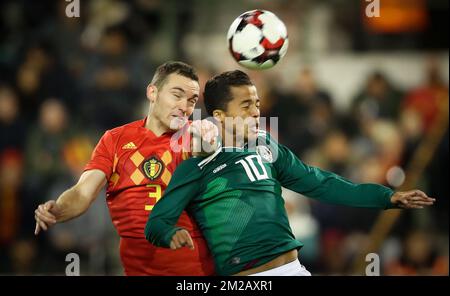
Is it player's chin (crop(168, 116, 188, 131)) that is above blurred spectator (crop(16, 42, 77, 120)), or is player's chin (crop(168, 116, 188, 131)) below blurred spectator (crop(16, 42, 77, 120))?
below

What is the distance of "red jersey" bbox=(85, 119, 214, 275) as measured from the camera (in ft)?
16.8

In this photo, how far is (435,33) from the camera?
428 inches

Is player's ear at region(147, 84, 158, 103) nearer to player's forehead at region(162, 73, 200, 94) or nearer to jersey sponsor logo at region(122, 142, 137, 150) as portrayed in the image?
player's forehead at region(162, 73, 200, 94)

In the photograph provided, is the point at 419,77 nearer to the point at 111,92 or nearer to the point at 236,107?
the point at 111,92

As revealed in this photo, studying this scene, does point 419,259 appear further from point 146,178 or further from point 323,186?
point 146,178

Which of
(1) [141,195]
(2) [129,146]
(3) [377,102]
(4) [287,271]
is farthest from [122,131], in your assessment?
(3) [377,102]

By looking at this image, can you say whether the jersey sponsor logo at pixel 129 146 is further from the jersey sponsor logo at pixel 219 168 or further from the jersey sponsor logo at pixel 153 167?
the jersey sponsor logo at pixel 219 168

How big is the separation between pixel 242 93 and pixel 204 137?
0.45 meters

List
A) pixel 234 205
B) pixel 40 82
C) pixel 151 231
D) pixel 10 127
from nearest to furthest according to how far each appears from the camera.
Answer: pixel 151 231
pixel 234 205
pixel 10 127
pixel 40 82

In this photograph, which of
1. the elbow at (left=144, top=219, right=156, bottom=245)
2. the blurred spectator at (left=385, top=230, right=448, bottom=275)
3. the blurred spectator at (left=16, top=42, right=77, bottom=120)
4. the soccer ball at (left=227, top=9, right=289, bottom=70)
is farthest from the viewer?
the blurred spectator at (left=16, top=42, right=77, bottom=120)

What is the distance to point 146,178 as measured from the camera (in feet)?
16.9

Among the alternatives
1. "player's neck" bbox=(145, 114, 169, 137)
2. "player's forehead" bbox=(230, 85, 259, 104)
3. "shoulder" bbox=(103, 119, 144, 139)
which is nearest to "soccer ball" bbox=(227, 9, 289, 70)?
"player's forehead" bbox=(230, 85, 259, 104)
